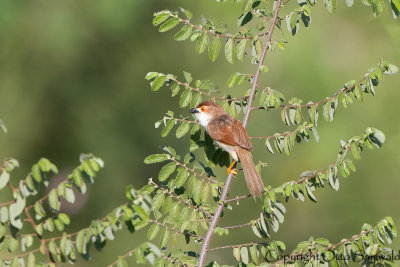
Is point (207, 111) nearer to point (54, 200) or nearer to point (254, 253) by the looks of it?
point (254, 253)

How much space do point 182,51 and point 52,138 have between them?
10.2ft

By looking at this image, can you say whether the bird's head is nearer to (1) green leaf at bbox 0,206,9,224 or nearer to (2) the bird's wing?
(2) the bird's wing

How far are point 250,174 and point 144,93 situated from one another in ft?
25.6

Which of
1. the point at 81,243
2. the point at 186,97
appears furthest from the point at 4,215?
the point at 186,97

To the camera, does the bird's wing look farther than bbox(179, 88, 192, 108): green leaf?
Yes

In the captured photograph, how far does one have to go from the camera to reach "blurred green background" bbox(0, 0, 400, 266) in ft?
36.6

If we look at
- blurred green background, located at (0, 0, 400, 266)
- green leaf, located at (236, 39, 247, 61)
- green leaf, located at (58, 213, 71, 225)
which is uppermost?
blurred green background, located at (0, 0, 400, 266)

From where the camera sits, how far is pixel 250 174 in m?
4.49

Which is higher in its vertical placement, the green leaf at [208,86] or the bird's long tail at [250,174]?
the green leaf at [208,86]

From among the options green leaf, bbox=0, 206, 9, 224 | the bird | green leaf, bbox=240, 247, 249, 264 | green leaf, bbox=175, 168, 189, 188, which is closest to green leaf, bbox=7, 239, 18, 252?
green leaf, bbox=0, 206, 9, 224

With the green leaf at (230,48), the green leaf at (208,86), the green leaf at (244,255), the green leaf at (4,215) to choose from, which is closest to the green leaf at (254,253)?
the green leaf at (244,255)

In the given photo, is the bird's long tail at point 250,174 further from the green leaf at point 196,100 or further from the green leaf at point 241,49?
the green leaf at point 241,49

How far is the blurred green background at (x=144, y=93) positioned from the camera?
11141 mm

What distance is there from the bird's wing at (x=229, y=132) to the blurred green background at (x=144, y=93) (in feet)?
19.6
